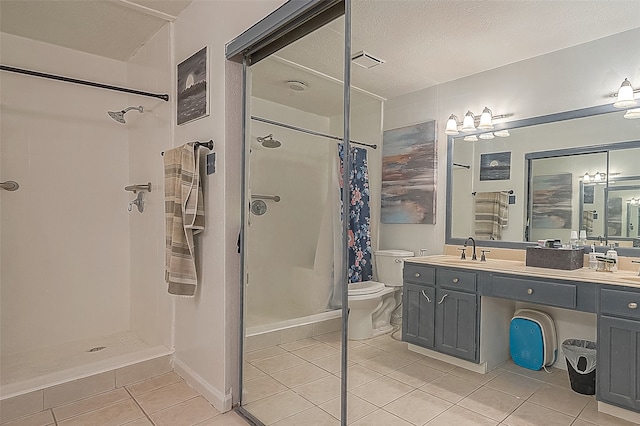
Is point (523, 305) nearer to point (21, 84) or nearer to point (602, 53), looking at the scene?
point (602, 53)

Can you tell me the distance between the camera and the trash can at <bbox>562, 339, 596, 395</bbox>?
1.44m

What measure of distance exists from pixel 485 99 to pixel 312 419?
1688mm

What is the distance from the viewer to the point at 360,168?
67.3 inches

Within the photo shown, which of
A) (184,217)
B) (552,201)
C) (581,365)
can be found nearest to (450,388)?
(581,365)

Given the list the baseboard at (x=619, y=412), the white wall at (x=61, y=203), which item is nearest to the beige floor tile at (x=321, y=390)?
the baseboard at (x=619, y=412)

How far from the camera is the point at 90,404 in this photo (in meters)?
2.30

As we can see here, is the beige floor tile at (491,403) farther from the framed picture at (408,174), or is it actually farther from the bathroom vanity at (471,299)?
the framed picture at (408,174)

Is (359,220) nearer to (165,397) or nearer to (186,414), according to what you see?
(186,414)

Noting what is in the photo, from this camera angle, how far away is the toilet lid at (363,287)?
66.8 inches

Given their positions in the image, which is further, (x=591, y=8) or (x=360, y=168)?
(x=360, y=168)

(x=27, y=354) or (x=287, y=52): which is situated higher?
(x=287, y=52)

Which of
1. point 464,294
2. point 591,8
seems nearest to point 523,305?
point 464,294

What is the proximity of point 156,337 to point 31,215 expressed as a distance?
1.38 m

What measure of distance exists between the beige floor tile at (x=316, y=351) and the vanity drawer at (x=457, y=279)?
0.57m
